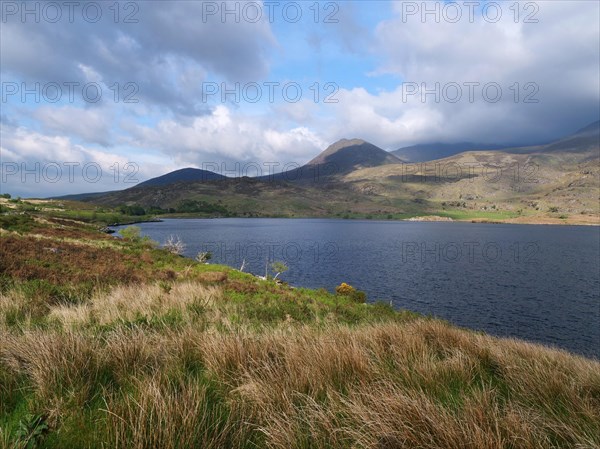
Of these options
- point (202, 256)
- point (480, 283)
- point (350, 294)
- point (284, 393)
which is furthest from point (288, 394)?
point (480, 283)

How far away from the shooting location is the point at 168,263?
105ft

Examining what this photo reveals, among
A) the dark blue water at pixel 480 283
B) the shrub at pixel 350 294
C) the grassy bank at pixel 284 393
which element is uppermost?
the grassy bank at pixel 284 393

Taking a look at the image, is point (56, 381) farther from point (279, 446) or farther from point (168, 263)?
point (168, 263)

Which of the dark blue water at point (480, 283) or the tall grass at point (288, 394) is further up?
the tall grass at point (288, 394)

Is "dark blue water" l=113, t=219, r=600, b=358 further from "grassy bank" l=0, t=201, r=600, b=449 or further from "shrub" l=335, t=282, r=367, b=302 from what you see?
"grassy bank" l=0, t=201, r=600, b=449

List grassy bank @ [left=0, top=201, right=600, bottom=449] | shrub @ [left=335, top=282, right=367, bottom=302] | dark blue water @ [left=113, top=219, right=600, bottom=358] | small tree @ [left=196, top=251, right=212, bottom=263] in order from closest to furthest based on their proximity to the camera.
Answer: grassy bank @ [left=0, top=201, right=600, bottom=449], shrub @ [left=335, top=282, right=367, bottom=302], dark blue water @ [left=113, top=219, right=600, bottom=358], small tree @ [left=196, top=251, right=212, bottom=263]

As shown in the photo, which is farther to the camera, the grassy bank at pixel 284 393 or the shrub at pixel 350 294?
the shrub at pixel 350 294

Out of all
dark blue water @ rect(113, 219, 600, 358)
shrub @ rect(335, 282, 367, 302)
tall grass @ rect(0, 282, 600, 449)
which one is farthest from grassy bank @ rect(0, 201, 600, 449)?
dark blue water @ rect(113, 219, 600, 358)

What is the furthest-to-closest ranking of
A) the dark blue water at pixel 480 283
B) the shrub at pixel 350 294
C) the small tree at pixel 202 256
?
the small tree at pixel 202 256
the dark blue water at pixel 480 283
the shrub at pixel 350 294

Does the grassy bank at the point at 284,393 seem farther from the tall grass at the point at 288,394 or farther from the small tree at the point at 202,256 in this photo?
the small tree at the point at 202,256

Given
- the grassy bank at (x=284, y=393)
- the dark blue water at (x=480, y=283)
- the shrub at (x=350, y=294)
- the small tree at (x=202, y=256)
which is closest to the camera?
the grassy bank at (x=284, y=393)

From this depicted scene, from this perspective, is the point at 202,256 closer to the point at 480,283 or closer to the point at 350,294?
the point at 350,294

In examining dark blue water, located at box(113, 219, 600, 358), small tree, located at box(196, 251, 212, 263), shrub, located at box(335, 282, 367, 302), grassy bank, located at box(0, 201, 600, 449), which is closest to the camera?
grassy bank, located at box(0, 201, 600, 449)

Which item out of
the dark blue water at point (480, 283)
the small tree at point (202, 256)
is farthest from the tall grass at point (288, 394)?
the small tree at point (202, 256)
